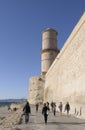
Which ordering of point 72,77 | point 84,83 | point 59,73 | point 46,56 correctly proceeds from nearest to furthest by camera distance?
point 84,83
point 72,77
point 59,73
point 46,56

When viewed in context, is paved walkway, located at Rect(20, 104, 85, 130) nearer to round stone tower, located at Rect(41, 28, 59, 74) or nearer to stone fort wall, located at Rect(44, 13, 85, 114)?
stone fort wall, located at Rect(44, 13, 85, 114)

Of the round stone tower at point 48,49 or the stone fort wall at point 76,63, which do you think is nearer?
the stone fort wall at point 76,63

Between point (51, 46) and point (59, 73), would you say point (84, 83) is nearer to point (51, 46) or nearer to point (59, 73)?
point (59, 73)

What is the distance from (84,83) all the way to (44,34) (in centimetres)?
2890

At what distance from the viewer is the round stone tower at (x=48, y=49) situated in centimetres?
4384

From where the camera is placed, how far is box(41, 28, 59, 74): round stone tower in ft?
144

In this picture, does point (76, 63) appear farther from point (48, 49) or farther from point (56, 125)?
point (48, 49)

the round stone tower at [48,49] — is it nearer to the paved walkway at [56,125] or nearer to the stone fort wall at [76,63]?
the stone fort wall at [76,63]

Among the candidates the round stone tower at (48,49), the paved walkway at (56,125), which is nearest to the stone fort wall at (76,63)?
the paved walkway at (56,125)

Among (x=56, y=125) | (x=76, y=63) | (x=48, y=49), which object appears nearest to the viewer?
(x=56, y=125)

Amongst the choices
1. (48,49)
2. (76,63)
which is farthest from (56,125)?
(48,49)

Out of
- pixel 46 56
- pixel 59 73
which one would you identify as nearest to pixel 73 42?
pixel 59 73

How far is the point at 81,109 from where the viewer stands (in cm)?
1766

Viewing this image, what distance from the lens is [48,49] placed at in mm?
44094
